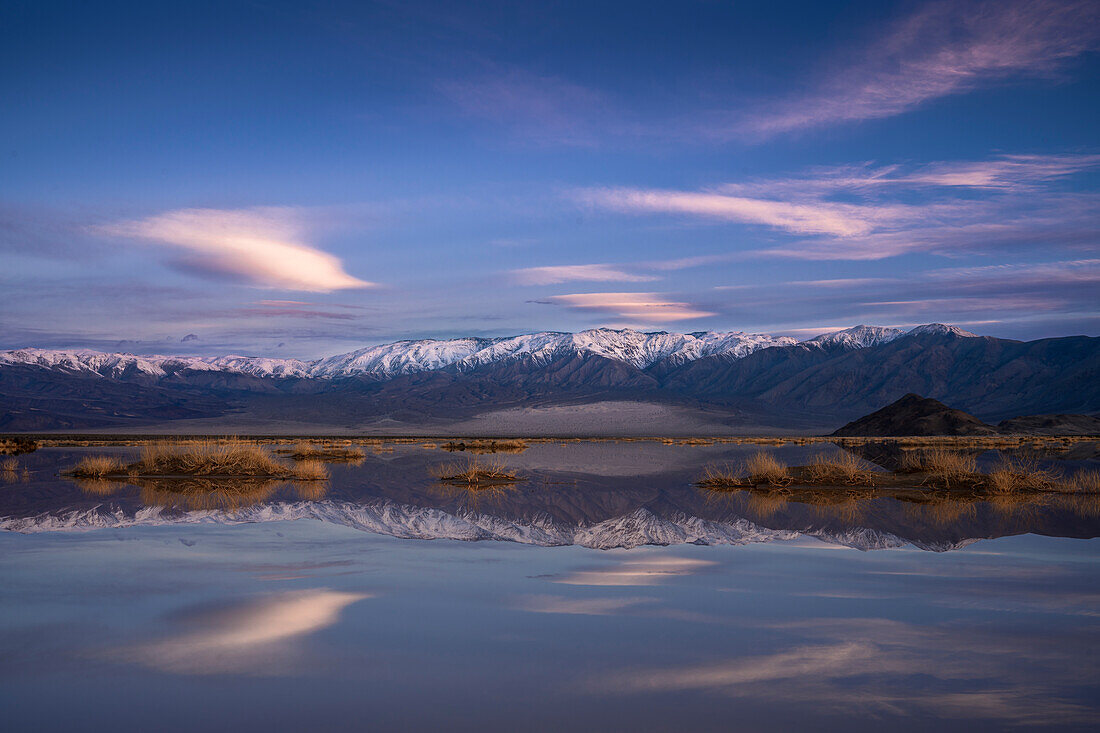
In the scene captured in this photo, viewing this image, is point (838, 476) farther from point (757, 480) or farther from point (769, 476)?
point (757, 480)

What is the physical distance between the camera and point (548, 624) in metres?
7.58

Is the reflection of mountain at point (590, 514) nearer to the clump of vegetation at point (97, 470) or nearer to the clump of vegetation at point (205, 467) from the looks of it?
the clump of vegetation at point (97, 470)

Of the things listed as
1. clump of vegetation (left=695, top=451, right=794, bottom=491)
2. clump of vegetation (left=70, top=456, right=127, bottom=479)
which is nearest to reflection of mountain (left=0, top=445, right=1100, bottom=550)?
clump of vegetation (left=695, top=451, right=794, bottom=491)

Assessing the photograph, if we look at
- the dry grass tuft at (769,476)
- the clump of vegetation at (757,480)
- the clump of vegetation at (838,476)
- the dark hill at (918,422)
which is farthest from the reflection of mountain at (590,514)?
the dark hill at (918,422)

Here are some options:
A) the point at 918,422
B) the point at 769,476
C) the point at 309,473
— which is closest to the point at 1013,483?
the point at 769,476

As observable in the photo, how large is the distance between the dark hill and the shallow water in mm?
69860

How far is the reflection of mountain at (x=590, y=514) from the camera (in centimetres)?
1347

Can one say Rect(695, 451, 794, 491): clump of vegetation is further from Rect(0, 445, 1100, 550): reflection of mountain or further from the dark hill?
the dark hill

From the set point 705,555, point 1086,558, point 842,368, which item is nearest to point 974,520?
point 1086,558

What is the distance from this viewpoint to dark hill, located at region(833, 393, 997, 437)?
7844 centimetres

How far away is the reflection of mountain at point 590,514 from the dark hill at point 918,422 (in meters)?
64.6

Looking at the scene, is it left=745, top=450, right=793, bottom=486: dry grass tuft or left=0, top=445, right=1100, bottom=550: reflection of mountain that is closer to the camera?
left=0, top=445, right=1100, bottom=550: reflection of mountain

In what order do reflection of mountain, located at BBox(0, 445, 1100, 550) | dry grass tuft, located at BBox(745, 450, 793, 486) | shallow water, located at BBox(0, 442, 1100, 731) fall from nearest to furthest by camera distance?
shallow water, located at BBox(0, 442, 1100, 731) < reflection of mountain, located at BBox(0, 445, 1100, 550) < dry grass tuft, located at BBox(745, 450, 793, 486)

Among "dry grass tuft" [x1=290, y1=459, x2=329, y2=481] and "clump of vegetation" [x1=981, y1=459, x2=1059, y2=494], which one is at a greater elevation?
"clump of vegetation" [x1=981, y1=459, x2=1059, y2=494]
